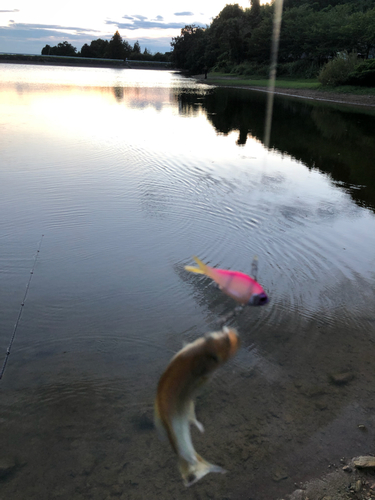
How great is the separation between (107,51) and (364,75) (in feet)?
457

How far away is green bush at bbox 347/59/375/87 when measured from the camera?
40.8 meters

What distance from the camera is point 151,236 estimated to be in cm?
868

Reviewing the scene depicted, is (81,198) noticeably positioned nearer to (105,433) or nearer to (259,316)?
(259,316)

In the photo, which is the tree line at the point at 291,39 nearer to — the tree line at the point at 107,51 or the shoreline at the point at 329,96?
the shoreline at the point at 329,96

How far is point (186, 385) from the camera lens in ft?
5.63

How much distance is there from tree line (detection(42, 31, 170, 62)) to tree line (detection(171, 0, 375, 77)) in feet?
191

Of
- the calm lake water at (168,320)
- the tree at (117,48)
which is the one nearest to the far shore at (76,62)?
the tree at (117,48)

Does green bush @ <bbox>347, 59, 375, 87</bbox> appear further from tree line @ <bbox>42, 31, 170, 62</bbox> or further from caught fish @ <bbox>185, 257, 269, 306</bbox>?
tree line @ <bbox>42, 31, 170, 62</bbox>

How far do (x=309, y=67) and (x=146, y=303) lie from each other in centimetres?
6847

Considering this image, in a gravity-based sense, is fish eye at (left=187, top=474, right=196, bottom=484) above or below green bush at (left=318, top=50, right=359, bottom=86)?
below

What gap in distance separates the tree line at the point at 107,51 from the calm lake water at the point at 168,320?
161093 millimetres

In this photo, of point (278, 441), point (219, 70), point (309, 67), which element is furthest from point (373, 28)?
point (278, 441)

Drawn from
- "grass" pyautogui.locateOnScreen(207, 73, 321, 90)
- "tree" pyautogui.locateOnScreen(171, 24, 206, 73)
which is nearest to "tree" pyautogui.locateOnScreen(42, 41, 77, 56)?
"tree" pyautogui.locateOnScreen(171, 24, 206, 73)

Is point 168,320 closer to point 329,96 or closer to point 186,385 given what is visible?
point 186,385
